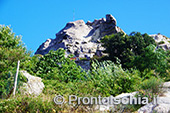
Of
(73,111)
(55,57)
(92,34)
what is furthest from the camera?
(92,34)

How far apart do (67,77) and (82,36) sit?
1491 inches

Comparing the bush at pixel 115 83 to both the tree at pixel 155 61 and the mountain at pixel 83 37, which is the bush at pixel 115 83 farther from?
the mountain at pixel 83 37

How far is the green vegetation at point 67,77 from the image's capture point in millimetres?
4742

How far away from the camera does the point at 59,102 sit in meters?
4.71

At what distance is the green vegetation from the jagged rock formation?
2194cm

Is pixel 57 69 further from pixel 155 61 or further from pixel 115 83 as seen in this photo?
pixel 155 61

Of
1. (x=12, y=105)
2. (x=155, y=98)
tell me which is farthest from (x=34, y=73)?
(x=155, y=98)

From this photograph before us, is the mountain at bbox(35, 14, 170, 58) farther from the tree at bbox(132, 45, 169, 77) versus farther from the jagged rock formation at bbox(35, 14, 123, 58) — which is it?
the tree at bbox(132, 45, 169, 77)

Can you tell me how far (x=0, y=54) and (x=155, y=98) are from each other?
20.8ft

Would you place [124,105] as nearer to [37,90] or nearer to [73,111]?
[73,111]

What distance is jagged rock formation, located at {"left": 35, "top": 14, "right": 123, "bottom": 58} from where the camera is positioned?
1496 inches

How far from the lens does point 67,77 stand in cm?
845

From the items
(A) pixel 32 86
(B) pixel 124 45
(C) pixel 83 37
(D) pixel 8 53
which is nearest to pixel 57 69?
(A) pixel 32 86

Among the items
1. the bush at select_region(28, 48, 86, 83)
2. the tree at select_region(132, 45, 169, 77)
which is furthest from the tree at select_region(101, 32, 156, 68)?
the bush at select_region(28, 48, 86, 83)
